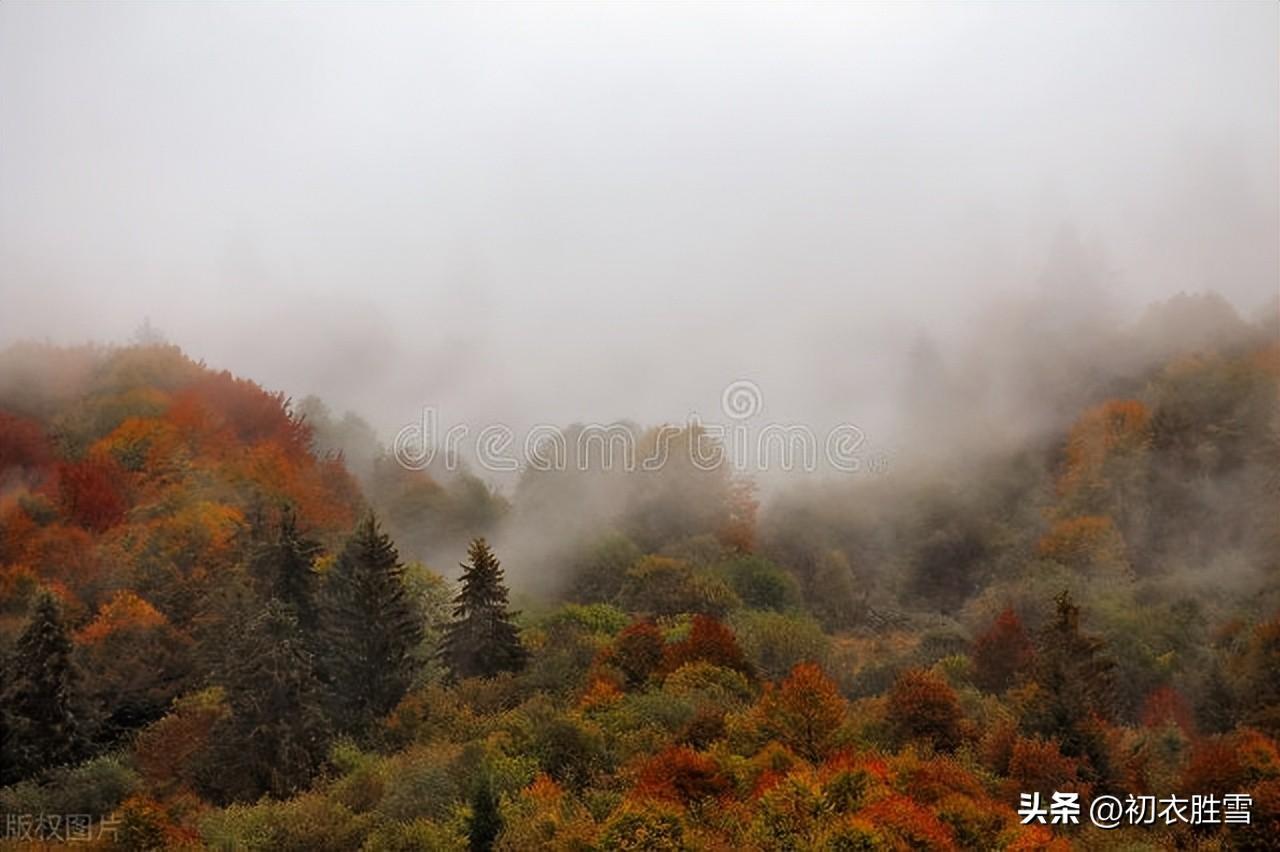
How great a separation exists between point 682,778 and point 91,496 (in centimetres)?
5933

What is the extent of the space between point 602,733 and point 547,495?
61580 millimetres

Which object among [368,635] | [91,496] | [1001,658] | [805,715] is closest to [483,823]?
[805,715]

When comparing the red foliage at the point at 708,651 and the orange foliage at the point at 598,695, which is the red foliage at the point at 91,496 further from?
the red foliage at the point at 708,651

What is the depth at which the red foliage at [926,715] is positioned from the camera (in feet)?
141

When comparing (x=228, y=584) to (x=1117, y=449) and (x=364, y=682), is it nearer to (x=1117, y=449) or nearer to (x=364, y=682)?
(x=364, y=682)

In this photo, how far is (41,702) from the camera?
47.9 meters

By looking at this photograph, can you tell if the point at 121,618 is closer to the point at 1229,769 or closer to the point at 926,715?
the point at 926,715

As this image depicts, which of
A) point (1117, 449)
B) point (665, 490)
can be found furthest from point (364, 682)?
point (1117, 449)

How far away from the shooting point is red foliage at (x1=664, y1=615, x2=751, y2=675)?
48.9m

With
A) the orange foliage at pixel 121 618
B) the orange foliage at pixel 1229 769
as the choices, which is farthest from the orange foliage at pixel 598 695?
the orange foliage at pixel 121 618

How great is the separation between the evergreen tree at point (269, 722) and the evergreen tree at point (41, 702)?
9397 millimetres

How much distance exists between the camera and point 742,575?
77.7m

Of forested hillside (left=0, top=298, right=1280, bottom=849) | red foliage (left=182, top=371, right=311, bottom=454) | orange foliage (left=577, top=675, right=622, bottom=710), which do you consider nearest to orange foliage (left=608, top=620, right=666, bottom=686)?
forested hillside (left=0, top=298, right=1280, bottom=849)

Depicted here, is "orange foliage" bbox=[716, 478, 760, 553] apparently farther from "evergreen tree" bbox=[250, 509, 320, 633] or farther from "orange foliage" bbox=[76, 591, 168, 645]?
"orange foliage" bbox=[76, 591, 168, 645]
